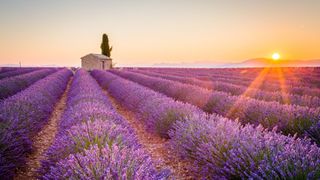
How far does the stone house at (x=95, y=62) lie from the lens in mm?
37312

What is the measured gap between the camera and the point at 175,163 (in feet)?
11.9

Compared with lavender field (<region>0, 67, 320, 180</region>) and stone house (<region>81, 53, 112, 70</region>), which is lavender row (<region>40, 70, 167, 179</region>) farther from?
stone house (<region>81, 53, 112, 70</region>)

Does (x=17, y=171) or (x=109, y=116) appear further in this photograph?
(x=109, y=116)

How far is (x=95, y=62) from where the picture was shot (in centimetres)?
3762

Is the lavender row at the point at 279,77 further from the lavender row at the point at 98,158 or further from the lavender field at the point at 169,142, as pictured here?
the lavender row at the point at 98,158

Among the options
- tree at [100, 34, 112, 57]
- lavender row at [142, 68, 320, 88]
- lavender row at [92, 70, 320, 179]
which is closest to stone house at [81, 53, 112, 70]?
tree at [100, 34, 112, 57]

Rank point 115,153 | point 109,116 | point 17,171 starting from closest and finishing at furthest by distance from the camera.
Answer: point 115,153
point 17,171
point 109,116

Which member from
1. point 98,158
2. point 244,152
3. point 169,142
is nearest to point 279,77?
point 169,142

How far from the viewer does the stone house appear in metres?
37.3

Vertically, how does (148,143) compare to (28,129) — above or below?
below

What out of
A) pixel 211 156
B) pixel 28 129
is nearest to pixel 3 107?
pixel 28 129

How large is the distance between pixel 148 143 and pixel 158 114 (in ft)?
1.93

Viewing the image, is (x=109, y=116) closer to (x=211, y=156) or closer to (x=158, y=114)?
(x=158, y=114)

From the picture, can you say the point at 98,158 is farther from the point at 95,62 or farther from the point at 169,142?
the point at 95,62
